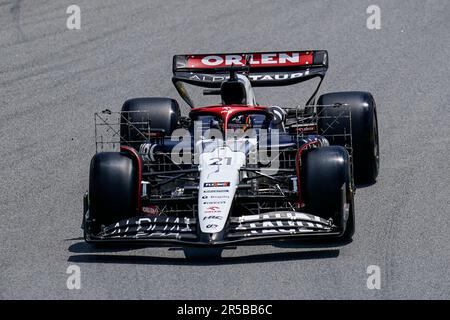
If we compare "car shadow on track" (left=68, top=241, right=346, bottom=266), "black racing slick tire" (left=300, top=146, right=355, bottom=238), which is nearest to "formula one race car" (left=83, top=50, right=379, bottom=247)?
"black racing slick tire" (left=300, top=146, right=355, bottom=238)

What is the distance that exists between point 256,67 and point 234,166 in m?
3.22

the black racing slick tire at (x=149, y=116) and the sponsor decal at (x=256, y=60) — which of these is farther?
the sponsor decal at (x=256, y=60)

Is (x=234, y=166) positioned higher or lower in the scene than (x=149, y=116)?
lower

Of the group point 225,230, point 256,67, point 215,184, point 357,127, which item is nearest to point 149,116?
point 256,67

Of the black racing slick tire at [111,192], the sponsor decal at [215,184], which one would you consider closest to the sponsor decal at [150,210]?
the black racing slick tire at [111,192]

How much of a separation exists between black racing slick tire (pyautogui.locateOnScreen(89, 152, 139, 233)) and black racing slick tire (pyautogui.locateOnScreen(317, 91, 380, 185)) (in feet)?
9.84

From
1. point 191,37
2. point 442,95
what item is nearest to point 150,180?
point 442,95

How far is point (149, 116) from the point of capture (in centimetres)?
1659

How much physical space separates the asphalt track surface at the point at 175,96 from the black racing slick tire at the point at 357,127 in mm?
278

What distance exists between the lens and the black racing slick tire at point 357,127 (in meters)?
15.9

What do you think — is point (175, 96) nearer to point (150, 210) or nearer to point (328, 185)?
point (150, 210)

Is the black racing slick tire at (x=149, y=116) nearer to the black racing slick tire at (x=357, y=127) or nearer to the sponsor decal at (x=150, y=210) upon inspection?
the black racing slick tire at (x=357, y=127)

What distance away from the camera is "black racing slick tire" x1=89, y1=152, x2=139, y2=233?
1362 centimetres
